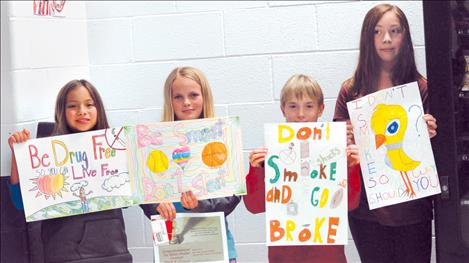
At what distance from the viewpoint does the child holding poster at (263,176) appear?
8.40ft

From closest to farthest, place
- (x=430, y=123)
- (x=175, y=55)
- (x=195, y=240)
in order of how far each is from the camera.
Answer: (x=430, y=123)
(x=195, y=240)
(x=175, y=55)

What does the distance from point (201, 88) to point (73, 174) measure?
0.54 meters

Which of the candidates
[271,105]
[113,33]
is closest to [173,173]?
[271,105]

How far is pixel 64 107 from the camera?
2664 mm

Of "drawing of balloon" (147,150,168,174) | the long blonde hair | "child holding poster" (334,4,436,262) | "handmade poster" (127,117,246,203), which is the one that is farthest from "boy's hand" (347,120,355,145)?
"drawing of balloon" (147,150,168,174)

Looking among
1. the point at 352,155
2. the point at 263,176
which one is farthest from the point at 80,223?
the point at 352,155

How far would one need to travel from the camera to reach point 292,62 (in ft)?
9.29

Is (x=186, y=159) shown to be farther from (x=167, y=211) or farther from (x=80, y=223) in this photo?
(x=80, y=223)

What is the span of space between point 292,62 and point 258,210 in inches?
23.4

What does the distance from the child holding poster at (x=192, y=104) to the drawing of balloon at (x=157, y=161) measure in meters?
0.13

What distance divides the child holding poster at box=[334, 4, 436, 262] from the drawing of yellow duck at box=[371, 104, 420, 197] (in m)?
0.09

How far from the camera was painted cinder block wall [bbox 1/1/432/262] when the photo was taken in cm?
282

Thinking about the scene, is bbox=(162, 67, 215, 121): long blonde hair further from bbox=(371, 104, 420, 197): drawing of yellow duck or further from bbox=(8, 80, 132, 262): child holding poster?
bbox=(371, 104, 420, 197): drawing of yellow duck

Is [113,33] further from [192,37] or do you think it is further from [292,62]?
[292,62]
